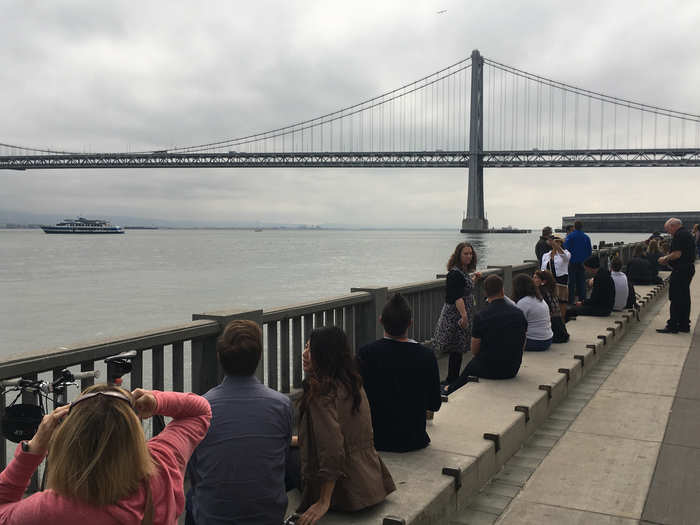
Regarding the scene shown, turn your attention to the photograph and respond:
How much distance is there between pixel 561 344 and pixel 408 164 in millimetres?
84110

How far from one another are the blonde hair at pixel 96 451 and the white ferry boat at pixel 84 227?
597 ft

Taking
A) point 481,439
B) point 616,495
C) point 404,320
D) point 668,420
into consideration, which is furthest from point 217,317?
point 668,420

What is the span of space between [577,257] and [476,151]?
80.3m

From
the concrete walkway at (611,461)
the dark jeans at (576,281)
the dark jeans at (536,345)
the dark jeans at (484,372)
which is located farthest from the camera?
the dark jeans at (576,281)

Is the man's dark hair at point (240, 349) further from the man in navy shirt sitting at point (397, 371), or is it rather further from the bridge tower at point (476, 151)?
the bridge tower at point (476, 151)

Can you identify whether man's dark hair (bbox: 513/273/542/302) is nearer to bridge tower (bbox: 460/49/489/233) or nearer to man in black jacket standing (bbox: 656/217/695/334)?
man in black jacket standing (bbox: 656/217/695/334)

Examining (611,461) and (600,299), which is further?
(600,299)

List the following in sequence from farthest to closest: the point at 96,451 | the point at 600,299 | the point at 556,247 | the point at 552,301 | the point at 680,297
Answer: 1. the point at 556,247
2. the point at 600,299
3. the point at 680,297
4. the point at 552,301
5. the point at 96,451

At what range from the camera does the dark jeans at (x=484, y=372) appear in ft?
21.8

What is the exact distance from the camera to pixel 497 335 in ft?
21.5

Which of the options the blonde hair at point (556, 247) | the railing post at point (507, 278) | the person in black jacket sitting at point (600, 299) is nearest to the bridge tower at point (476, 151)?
the blonde hair at point (556, 247)

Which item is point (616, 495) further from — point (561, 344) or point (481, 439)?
point (561, 344)

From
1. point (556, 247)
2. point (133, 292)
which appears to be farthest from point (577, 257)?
point (133, 292)

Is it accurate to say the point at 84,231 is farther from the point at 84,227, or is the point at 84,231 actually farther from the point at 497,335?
the point at 497,335
